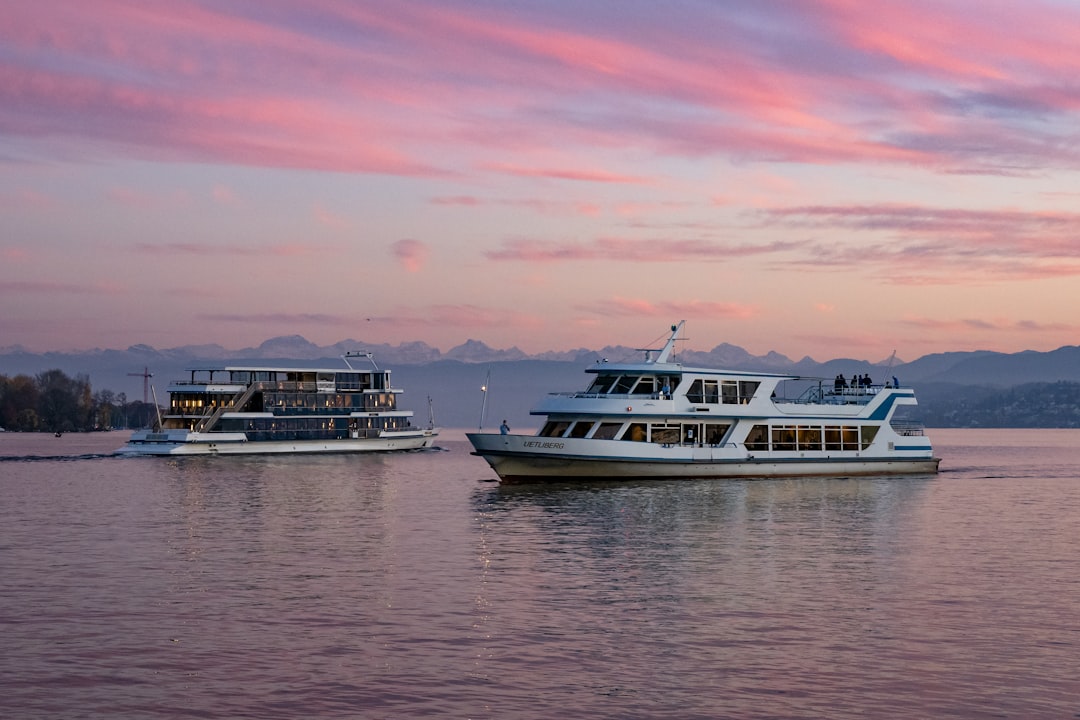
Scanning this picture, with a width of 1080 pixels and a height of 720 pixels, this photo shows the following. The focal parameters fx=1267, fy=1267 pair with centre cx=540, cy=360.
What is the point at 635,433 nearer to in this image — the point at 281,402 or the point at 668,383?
the point at 668,383

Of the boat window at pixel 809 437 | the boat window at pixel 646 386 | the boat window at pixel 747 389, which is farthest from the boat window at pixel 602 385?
the boat window at pixel 809 437

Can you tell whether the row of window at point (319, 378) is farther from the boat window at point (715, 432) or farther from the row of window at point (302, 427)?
the boat window at point (715, 432)

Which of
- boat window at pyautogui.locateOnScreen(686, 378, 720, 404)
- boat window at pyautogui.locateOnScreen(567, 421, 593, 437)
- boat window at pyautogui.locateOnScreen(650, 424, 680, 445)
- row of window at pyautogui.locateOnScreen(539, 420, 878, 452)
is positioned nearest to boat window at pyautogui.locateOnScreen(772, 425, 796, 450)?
row of window at pyautogui.locateOnScreen(539, 420, 878, 452)

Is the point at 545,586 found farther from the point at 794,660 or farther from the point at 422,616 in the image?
the point at 794,660

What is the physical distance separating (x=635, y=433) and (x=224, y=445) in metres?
64.4

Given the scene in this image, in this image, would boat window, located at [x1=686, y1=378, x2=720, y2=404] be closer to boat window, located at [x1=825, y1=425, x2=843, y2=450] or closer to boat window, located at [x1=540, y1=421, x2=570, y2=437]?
boat window, located at [x1=540, y1=421, x2=570, y2=437]

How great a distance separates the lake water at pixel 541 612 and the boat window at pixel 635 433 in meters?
8.89

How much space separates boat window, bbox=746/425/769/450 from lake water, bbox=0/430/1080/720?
13.3 meters

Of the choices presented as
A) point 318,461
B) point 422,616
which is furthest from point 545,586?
point 318,461

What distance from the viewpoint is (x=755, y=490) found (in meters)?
78.2

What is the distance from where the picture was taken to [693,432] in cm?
7812

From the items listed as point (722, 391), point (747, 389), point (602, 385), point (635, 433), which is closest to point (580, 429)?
point (635, 433)

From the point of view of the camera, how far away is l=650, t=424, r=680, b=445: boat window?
76.7 meters

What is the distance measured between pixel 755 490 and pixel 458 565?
3917 cm
